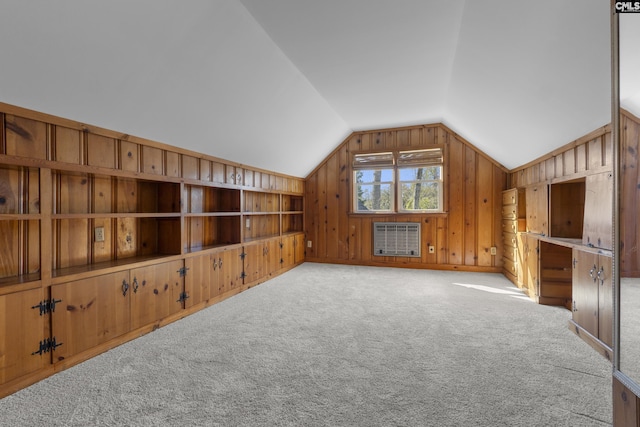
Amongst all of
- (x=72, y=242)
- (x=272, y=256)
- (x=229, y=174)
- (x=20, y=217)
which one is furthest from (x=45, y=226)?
(x=272, y=256)

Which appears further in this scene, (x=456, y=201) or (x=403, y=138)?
(x=403, y=138)

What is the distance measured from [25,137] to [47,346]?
138 cm

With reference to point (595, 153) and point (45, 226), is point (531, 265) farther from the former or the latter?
point (45, 226)

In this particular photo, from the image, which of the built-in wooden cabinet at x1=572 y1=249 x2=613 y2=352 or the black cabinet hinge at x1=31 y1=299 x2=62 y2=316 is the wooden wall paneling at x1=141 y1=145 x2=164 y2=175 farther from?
the built-in wooden cabinet at x1=572 y1=249 x2=613 y2=352

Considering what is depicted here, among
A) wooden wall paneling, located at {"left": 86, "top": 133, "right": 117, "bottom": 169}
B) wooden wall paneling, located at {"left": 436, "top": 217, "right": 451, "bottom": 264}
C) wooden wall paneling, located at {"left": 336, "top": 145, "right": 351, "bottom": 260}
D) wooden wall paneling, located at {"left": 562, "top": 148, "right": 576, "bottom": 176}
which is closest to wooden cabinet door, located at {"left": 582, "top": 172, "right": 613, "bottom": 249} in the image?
wooden wall paneling, located at {"left": 562, "top": 148, "right": 576, "bottom": 176}

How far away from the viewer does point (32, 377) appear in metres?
1.76

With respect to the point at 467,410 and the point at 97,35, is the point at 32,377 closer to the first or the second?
the point at 97,35

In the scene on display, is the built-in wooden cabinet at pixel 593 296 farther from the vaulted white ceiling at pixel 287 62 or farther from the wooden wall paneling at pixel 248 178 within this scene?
the wooden wall paneling at pixel 248 178

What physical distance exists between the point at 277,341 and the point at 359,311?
104 cm

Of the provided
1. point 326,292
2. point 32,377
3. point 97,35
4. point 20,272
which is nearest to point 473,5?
point 97,35

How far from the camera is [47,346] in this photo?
1.84 m

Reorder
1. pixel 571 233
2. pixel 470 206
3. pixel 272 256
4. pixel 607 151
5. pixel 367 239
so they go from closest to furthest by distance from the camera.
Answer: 1. pixel 607 151
2. pixel 571 233
3. pixel 272 256
4. pixel 470 206
5. pixel 367 239

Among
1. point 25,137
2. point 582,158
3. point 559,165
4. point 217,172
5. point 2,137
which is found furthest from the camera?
point 217,172

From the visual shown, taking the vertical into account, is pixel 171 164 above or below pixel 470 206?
above
